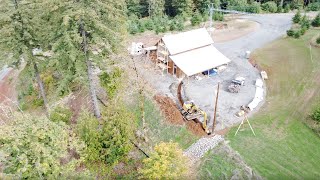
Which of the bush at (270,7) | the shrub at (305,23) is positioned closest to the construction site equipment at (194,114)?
the shrub at (305,23)

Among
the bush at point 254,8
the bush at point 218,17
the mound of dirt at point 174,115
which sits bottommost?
the mound of dirt at point 174,115

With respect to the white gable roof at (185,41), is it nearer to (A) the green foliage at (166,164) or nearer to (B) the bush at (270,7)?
(A) the green foliage at (166,164)

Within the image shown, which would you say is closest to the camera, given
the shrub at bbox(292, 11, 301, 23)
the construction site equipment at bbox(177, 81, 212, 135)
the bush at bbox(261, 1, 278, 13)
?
the construction site equipment at bbox(177, 81, 212, 135)

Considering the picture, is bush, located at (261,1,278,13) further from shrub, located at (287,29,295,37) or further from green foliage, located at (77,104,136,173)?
green foliage, located at (77,104,136,173)

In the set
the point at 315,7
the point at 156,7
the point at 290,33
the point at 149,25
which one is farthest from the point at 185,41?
the point at 315,7

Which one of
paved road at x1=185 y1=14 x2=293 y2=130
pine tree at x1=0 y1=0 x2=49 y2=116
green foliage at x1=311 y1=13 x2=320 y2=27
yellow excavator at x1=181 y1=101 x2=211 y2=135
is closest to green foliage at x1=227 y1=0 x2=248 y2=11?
paved road at x1=185 y1=14 x2=293 y2=130

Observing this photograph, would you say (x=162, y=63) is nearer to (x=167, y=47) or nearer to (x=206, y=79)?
(x=167, y=47)
